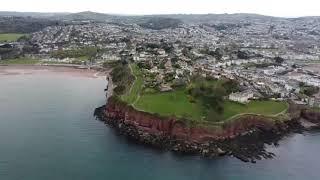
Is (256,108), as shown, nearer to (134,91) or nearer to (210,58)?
(134,91)

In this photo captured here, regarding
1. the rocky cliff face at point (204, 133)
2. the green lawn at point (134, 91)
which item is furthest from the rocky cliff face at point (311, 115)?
the green lawn at point (134, 91)

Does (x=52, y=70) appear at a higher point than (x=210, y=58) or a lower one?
lower

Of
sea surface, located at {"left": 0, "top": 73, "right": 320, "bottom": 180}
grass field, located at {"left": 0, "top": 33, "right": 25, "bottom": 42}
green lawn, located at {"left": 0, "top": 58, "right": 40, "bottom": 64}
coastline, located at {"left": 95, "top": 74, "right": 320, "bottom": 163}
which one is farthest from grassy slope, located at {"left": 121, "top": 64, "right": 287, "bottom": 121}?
grass field, located at {"left": 0, "top": 33, "right": 25, "bottom": 42}

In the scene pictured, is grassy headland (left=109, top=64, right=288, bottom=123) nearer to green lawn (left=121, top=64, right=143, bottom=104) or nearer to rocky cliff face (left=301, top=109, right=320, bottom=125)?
green lawn (left=121, top=64, right=143, bottom=104)

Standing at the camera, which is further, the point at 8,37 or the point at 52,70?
the point at 8,37

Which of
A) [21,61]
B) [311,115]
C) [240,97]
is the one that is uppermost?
[240,97]

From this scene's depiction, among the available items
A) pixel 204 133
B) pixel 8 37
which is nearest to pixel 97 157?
pixel 204 133

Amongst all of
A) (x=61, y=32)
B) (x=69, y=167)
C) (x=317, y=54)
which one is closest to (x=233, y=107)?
(x=69, y=167)

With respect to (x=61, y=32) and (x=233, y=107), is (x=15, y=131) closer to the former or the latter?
(x=233, y=107)

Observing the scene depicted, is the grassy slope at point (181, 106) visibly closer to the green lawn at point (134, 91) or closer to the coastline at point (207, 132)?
the green lawn at point (134, 91)
